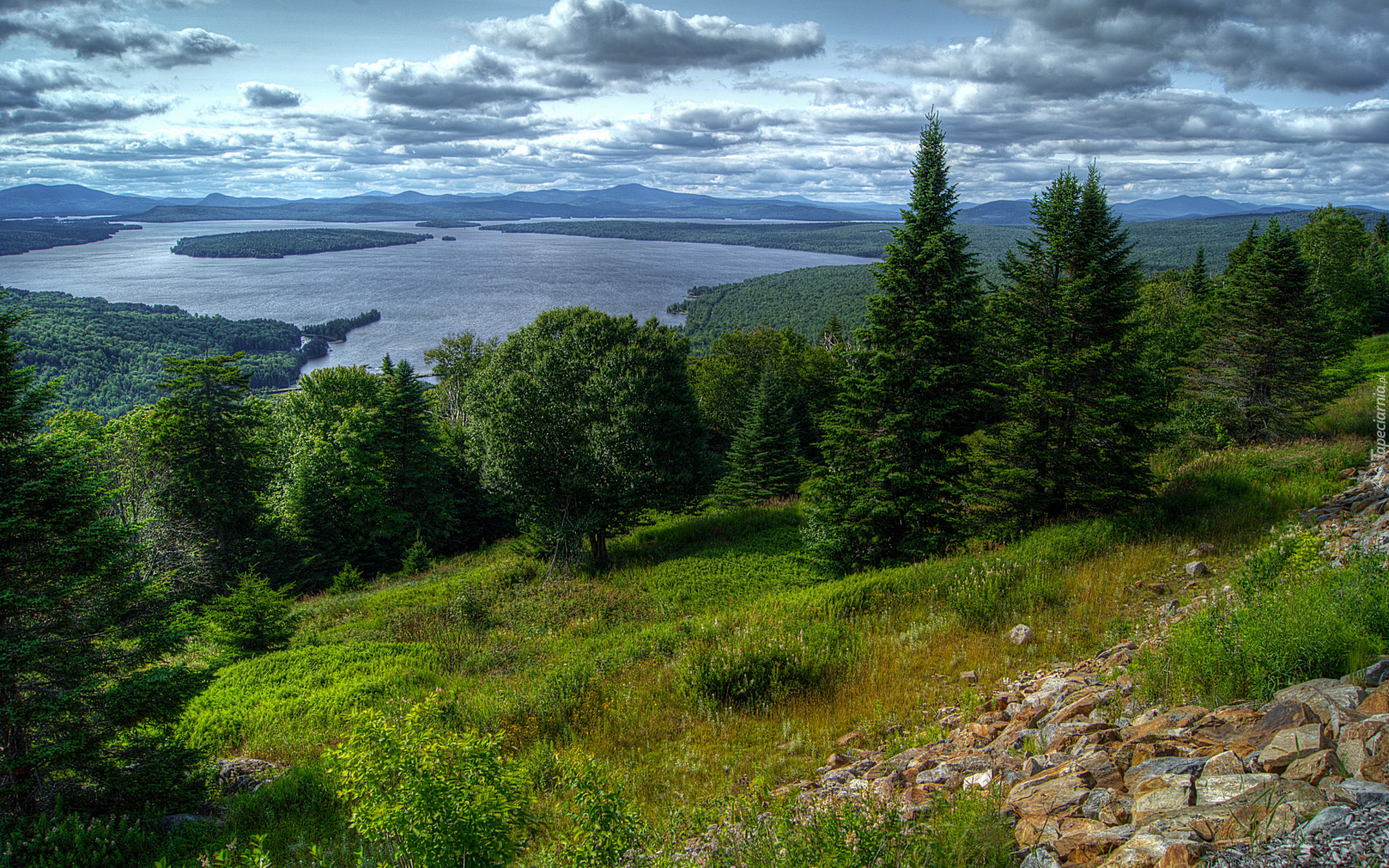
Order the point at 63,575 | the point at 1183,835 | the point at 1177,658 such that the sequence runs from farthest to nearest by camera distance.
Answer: the point at 63,575, the point at 1177,658, the point at 1183,835

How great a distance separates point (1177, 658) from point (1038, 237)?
1060cm

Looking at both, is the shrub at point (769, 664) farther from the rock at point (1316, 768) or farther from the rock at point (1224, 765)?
the rock at point (1316, 768)

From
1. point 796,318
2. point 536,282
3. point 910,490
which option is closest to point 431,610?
point 910,490

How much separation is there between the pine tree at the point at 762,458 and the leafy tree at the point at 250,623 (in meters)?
21.6

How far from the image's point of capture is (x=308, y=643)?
1527 centimetres

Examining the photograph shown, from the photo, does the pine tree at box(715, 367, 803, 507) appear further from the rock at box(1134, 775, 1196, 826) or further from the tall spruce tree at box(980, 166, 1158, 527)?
the rock at box(1134, 775, 1196, 826)

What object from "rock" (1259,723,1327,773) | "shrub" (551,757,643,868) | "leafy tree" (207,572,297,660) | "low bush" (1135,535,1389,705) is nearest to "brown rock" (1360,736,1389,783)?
"rock" (1259,723,1327,773)

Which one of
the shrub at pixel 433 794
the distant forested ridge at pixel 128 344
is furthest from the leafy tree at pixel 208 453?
the distant forested ridge at pixel 128 344

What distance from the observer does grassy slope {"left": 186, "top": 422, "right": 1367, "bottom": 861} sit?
6.53 meters

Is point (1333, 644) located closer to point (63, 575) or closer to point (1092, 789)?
point (1092, 789)

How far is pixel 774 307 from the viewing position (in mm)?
169750

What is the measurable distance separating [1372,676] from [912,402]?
10.5m

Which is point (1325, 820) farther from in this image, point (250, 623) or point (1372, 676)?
point (250, 623)

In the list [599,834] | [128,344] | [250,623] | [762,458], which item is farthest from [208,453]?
[128,344]
